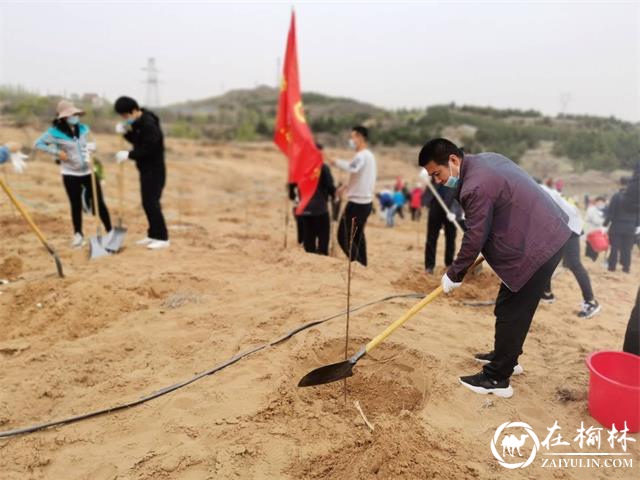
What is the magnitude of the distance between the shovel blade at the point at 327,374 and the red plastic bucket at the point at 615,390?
4.53 ft

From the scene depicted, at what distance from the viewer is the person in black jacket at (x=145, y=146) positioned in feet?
16.4

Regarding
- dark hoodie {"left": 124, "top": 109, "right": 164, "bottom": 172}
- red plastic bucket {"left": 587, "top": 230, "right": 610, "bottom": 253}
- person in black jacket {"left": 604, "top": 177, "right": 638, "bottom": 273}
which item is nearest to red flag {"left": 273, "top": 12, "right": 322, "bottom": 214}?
dark hoodie {"left": 124, "top": 109, "right": 164, "bottom": 172}

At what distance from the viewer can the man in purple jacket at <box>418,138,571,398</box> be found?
2508 millimetres

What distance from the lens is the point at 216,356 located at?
3.23 metres

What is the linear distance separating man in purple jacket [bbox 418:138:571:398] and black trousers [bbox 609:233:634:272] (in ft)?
17.5

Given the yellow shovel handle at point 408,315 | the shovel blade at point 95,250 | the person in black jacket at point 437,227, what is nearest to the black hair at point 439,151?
the yellow shovel handle at point 408,315

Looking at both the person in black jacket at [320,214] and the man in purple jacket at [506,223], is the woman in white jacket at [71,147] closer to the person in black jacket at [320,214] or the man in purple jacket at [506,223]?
the person in black jacket at [320,214]

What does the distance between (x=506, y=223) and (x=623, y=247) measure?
5777 millimetres

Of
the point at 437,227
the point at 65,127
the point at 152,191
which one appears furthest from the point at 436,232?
the point at 65,127

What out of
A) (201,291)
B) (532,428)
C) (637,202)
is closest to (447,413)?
(532,428)

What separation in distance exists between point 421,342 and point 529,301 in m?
Result: 0.99

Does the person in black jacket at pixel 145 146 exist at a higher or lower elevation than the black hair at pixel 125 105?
lower

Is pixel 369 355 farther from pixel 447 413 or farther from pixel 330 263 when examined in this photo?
pixel 330 263

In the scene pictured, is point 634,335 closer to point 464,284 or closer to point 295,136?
point 464,284
